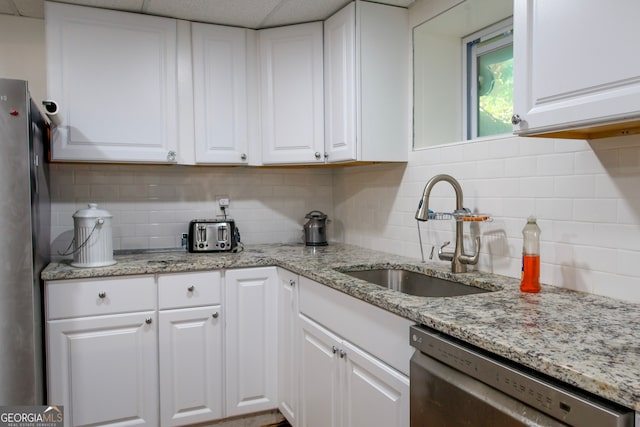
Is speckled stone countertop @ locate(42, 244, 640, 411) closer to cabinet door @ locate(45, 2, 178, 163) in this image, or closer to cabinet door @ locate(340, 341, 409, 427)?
cabinet door @ locate(340, 341, 409, 427)

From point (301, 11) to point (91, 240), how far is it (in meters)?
1.56

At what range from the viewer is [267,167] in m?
2.92

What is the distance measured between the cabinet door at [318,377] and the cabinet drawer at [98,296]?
76 cm

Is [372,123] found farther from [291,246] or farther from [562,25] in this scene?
[562,25]

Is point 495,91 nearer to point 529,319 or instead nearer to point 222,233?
point 529,319

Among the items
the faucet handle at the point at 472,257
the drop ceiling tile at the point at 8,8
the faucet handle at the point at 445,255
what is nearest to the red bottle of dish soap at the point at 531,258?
the faucet handle at the point at 472,257

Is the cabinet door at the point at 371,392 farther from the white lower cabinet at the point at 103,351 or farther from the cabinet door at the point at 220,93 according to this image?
the cabinet door at the point at 220,93

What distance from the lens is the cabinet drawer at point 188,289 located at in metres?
2.25

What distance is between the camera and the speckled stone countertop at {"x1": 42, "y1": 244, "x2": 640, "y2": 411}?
0.88 m

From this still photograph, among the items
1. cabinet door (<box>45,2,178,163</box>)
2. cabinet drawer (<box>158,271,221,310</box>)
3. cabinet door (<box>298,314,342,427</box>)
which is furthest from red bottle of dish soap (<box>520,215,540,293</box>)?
cabinet door (<box>45,2,178,163</box>)

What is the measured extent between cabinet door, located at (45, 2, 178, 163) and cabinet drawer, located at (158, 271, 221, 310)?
658 mm

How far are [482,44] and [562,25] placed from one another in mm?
1034

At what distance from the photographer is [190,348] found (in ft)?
7.57

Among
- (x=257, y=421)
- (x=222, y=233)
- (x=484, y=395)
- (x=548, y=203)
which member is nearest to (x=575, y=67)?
(x=548, y=203)
